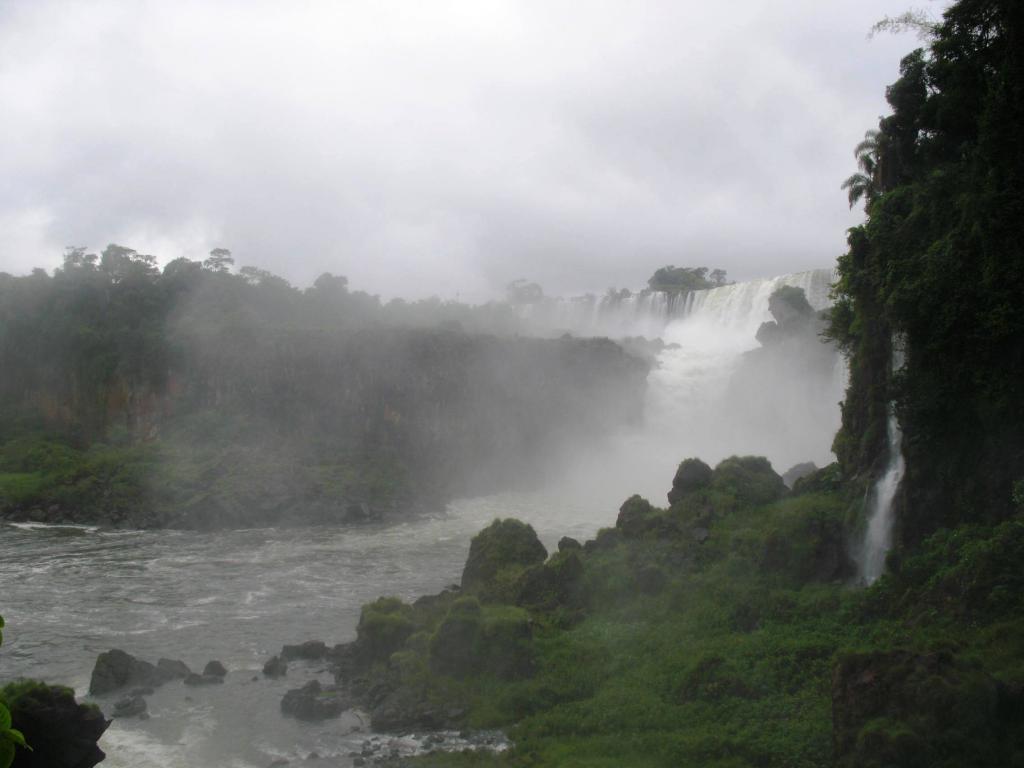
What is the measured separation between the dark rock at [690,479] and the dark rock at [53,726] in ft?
64.4

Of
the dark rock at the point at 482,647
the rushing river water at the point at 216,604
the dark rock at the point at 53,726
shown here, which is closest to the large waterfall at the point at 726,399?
the rushing river water at the point at 216,604

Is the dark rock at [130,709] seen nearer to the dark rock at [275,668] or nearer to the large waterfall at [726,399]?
the dark rock at [275,668]

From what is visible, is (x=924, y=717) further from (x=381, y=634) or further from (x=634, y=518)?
(x=634, y=518)

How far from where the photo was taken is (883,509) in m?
19.5

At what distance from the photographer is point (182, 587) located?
28609mm

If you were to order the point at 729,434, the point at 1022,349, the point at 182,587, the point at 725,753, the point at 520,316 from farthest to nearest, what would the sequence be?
the point at 520,316 < the point at 729,434 < the point at 182,587 < the point at 1022,349 < the point at 725,753

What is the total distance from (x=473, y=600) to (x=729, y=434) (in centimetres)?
3741

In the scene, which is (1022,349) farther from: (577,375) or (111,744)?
(577,375)

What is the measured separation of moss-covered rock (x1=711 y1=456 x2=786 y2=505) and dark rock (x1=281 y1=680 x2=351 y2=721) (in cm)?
1411

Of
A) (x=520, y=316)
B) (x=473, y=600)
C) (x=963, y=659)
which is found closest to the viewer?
(x=963, y=659)

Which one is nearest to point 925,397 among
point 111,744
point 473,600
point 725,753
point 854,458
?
point 854,458

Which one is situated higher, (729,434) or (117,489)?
(729,434)

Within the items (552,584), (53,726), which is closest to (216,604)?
(552,584)

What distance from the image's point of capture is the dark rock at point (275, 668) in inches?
773
